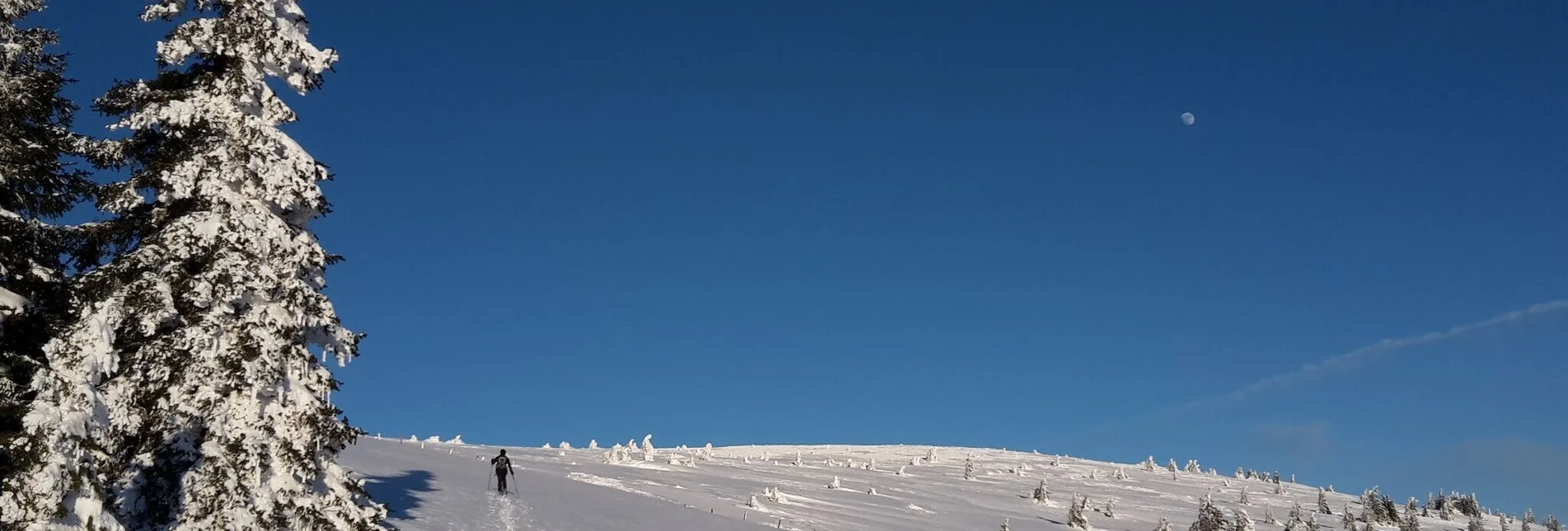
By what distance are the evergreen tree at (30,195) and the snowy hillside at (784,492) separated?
826 centimetres

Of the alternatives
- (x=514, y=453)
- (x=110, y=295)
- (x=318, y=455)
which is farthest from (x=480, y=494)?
(x=514, y=453)

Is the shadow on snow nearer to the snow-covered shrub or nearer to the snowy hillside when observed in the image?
the snowy hillside

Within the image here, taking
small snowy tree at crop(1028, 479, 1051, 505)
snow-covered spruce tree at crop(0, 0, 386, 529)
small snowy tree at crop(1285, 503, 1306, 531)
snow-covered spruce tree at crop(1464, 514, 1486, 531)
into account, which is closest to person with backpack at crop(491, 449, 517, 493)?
snow-covered spruce tree at crop(0, 0, 386, 529)

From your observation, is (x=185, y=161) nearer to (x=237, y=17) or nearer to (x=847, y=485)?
(x=237, y=17)

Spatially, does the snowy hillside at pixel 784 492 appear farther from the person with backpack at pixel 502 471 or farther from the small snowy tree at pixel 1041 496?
the person with backpack at pixel 502 471

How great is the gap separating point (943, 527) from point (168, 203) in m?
29.5

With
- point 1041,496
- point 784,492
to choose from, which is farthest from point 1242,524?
point 784,492

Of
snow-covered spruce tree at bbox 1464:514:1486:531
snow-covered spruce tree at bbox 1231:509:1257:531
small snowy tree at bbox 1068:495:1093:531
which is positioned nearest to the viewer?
small snowy tree at bbox 1068:495:1093:531

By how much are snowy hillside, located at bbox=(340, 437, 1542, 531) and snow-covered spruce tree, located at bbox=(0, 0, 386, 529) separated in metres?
7.43

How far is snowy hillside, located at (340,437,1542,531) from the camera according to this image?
2827cm

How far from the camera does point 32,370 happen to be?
15.0 metres

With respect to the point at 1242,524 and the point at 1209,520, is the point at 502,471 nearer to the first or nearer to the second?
the point at 1209,520

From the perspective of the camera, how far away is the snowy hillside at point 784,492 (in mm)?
28266

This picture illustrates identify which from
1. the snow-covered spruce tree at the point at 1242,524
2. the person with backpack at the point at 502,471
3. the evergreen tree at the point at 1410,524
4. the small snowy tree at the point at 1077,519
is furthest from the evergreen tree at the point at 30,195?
the evergreen tree at the point at 1410,524
